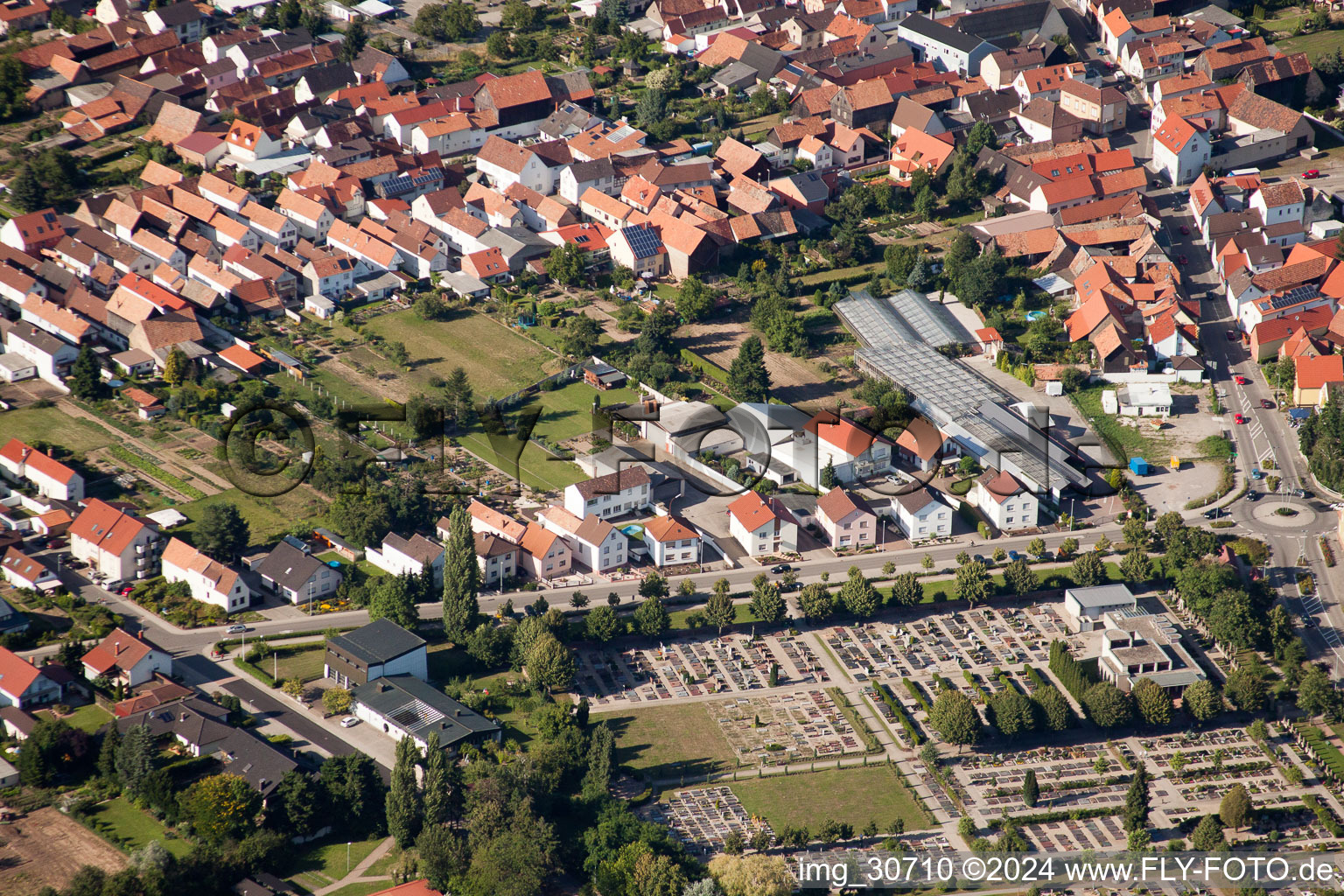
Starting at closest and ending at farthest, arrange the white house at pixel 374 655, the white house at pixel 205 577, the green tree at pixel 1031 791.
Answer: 1. the green tree at pixel 1031 791
2. the white house at pixel 374 655
3. the white house at pixel 205 577

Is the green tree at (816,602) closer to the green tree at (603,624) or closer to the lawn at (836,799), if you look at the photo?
the green tree at (603,624)

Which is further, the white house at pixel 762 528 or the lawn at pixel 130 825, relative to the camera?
the white house at pixel 762 528

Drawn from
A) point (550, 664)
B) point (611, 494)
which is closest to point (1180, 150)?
point (611, 494)

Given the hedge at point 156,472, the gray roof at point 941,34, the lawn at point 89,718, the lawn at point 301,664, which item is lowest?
the lawn at point 301,664

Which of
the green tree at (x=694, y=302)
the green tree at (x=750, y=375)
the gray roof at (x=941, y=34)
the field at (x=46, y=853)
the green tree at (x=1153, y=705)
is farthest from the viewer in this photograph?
the gray roof at (x=941, y=34)

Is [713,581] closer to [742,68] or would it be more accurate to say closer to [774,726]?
[774,726]

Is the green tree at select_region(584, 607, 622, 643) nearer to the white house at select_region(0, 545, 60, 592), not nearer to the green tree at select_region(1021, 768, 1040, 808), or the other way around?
the green tree at select_region(1021, 768, 1040, 808)

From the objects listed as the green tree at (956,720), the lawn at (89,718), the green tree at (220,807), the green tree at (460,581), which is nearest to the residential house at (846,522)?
the green tree at (956,720)
